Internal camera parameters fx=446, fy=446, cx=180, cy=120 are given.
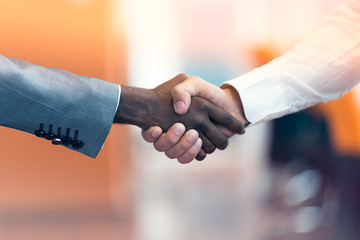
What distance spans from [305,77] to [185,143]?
1.73 ft

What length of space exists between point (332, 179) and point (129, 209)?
1837 millimetres

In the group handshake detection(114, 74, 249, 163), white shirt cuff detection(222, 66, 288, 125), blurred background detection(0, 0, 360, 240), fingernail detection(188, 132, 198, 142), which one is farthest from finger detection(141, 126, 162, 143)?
blurred background detection(0, 0, 360, 240)

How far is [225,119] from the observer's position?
1545mm

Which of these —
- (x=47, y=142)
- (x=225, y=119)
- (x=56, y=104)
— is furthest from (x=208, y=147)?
(x=47, y=142)

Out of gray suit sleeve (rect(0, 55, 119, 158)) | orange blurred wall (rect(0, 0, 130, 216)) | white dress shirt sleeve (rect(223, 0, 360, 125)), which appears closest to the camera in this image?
gray suit sleeve (rect(0, 55, 119, 158))

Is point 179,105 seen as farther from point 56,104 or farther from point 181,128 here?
point 56,104

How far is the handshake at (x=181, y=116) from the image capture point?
58.7 inches

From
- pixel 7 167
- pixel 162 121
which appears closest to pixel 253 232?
pixel 162 121

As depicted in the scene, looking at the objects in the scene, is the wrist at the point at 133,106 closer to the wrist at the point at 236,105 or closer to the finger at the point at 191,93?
the finger at the point at 191,93

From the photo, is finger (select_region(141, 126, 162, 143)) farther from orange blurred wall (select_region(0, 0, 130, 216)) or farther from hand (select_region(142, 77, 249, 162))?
orange blurred wall (select_region(0, 0, 130, 216))

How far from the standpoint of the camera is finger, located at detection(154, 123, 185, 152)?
1.50 metres

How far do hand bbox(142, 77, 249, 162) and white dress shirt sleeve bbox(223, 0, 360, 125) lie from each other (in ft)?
0.31

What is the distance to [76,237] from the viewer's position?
3.11 m

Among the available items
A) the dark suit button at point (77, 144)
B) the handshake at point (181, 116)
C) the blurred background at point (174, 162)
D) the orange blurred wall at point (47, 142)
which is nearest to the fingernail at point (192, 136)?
the handshake at point (181, 116)
